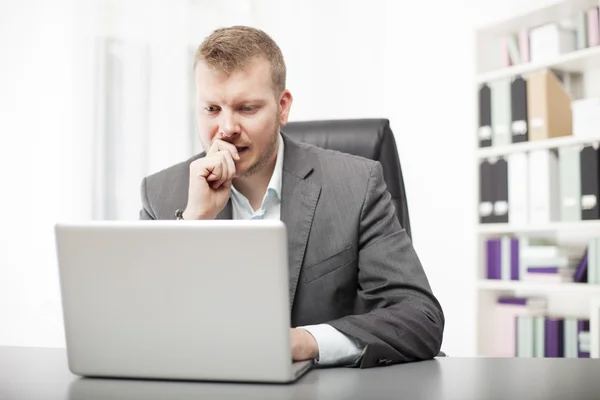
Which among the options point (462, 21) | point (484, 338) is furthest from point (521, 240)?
point (462, 21)

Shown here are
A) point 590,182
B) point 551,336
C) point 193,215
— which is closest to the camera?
point 193,215

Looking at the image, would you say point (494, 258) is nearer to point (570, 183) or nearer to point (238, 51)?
point (570, 183)

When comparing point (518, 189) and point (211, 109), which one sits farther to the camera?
point (518, 189)

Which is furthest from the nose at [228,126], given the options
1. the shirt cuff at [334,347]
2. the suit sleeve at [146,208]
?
the shirt cuff at [334,347]

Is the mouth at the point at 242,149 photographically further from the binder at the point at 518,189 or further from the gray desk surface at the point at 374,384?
the binder at the point at 518,189

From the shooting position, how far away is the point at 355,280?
55.6 inches

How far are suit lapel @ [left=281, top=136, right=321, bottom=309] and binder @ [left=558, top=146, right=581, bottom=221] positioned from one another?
57.8 inches

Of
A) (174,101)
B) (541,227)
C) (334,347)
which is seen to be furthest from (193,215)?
(541,227)

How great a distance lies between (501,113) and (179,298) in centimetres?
231

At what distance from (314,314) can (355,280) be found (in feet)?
0.38

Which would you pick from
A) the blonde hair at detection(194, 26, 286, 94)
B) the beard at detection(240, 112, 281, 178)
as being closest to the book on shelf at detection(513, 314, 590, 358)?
the beard at detection(240, 112, 281, 178)

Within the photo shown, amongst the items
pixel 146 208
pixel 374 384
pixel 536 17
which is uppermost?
pixel 536 17

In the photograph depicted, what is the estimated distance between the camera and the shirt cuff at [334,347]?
3.07 feet

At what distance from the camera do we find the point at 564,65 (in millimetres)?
2693
